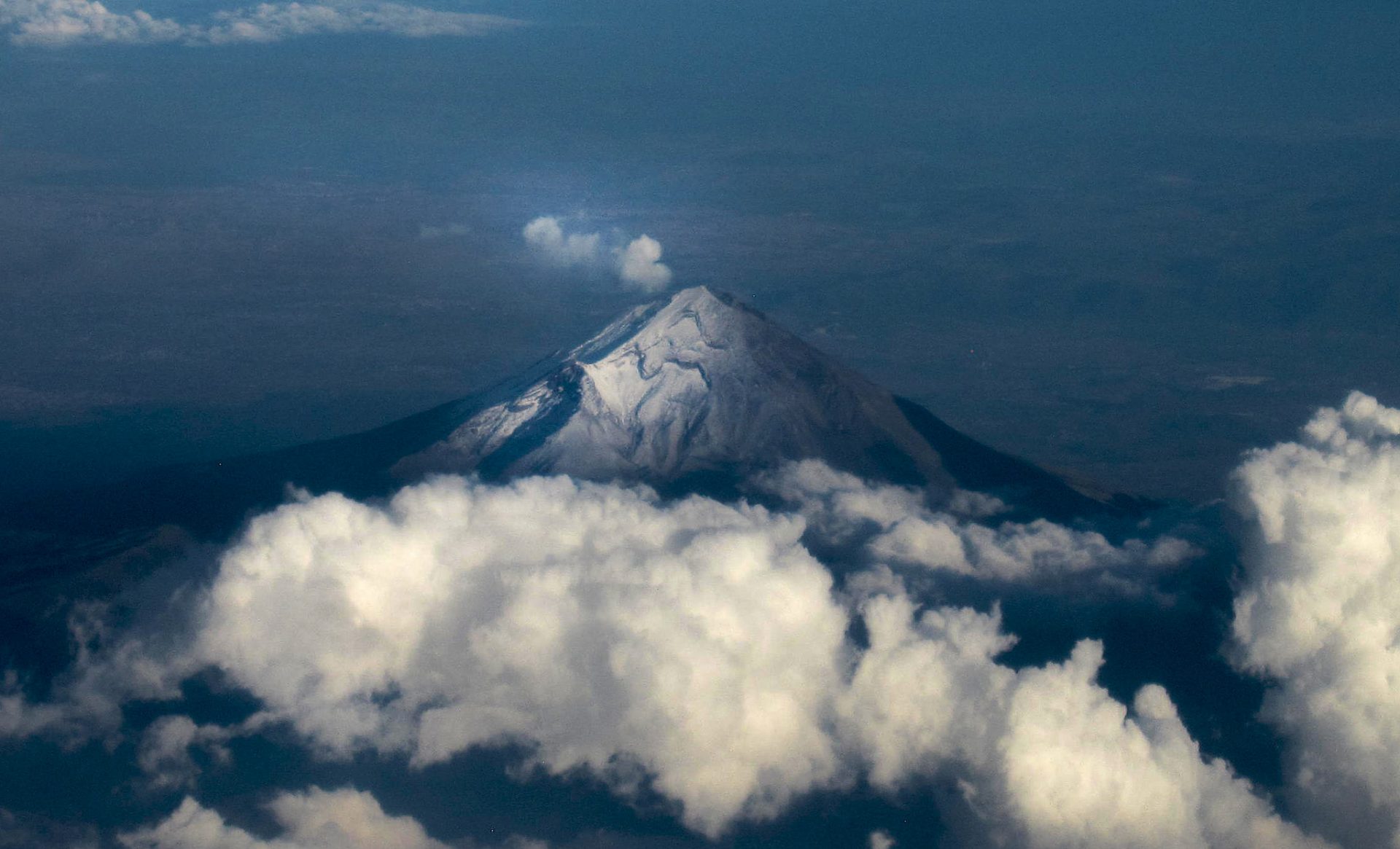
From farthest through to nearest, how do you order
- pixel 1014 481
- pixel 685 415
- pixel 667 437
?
1. pixel 1014 481
2. pixel 685 415
3. pixel 667 437

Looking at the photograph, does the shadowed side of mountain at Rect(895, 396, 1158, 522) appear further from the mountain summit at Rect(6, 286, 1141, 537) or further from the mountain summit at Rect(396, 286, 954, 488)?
the mountain summit at Rect(396, 286, 954, 488)

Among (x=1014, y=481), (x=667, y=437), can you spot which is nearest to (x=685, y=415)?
(x=667, y=437)

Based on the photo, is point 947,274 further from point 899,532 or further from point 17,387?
point 899,532

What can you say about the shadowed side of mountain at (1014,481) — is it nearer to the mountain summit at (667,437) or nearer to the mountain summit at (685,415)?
the mountain summit at (667,437)

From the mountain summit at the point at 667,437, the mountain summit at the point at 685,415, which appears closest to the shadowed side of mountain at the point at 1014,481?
the mountain summit at the point at 667,437

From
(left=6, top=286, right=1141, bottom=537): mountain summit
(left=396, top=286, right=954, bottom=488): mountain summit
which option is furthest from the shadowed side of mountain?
(left=396, top=286, right=954, bottom=488): mountain summit

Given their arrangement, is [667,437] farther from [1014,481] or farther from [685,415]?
[1014,481]

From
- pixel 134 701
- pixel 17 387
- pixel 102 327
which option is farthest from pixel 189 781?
pixel 102 327
